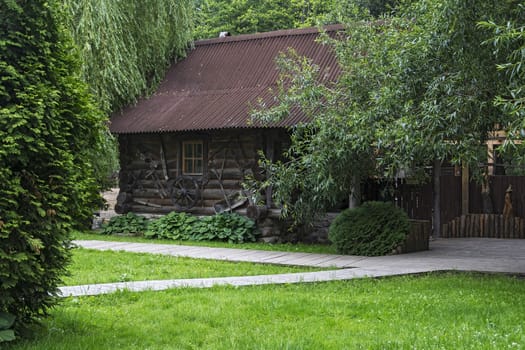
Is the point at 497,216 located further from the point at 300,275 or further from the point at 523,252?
the point at 300,275

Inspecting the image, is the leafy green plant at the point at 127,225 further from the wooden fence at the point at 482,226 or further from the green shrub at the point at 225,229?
the wooden fence at the point at 482,226

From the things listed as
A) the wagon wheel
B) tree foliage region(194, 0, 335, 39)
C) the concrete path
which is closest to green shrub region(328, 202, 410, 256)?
the concrete path

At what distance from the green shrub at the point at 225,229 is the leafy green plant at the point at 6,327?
11.7 m

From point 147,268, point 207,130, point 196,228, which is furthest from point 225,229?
point 147,268

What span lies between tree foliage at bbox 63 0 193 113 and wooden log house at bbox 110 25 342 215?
53cm

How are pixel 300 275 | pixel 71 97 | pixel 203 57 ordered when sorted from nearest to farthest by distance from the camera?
pixel 71 97
pixel 300 275
pixel 203 57

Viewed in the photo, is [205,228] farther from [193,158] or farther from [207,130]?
[207,130]

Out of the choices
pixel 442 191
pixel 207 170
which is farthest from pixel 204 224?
pixel 442 191

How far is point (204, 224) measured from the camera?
18.7m

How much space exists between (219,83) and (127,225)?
5.00 meters

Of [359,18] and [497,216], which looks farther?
[497,216]

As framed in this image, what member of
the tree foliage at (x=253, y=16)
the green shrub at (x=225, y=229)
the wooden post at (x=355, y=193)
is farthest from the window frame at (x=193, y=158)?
the tree foliage at (x=253, y=16)

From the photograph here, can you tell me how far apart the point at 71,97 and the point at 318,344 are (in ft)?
11.2

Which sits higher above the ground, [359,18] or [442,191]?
[359,18]
